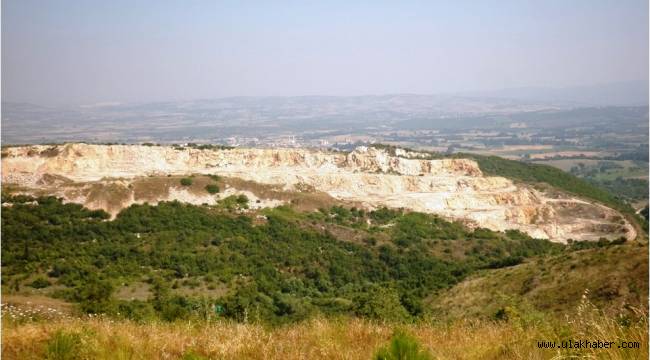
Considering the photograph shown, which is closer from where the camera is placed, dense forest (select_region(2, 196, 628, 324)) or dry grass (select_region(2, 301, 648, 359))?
→ dry grass (select_region(2, 301, 648, 359))

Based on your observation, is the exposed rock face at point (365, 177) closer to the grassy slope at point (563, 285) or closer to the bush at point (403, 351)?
the grassy slope at point (563, 285)

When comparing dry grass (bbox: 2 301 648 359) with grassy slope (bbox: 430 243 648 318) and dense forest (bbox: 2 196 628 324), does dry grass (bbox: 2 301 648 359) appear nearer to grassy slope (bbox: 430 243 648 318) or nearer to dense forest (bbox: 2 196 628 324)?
grassy slope (bbox: 430 243 648 318)

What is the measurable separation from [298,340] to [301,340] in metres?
0.04

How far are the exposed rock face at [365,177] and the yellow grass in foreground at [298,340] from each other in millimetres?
42114

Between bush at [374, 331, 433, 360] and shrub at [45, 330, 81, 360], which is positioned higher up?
bush at [374, 331, 433, 360]

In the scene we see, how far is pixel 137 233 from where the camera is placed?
3725 centimetres

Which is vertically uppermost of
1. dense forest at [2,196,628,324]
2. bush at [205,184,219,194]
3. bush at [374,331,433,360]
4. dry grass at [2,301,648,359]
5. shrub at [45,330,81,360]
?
bush at [374,331,433,360]

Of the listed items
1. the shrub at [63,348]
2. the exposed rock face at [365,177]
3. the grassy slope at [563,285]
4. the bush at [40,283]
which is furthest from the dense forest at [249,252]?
the shrub at [63,348]

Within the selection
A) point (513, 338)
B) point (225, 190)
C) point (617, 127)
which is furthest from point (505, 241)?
point (617, 127)

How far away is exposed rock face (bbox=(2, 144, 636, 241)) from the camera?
50344 mm

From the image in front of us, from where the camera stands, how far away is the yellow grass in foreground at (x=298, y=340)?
392cm

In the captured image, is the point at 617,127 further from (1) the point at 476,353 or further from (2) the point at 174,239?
(1) the point at 476,353

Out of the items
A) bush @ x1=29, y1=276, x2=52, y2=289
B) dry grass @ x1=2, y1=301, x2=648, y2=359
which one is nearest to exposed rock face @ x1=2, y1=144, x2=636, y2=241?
bush @ x1=29, y1=276, x2=52, y2=289

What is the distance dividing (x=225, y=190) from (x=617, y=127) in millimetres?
202139
